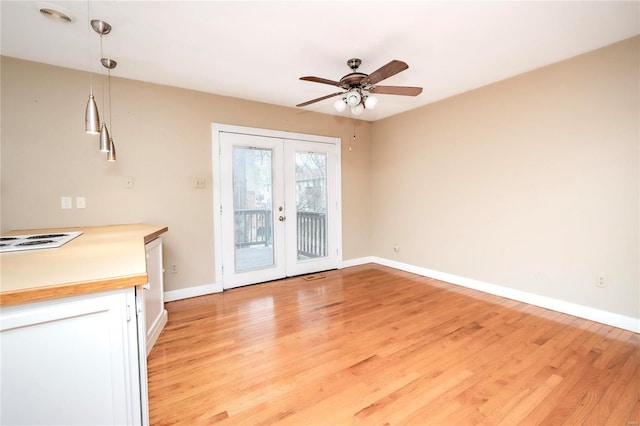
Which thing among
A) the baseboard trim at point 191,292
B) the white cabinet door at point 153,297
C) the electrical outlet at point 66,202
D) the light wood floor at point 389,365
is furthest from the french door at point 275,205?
the electrical outlet at point 66,202

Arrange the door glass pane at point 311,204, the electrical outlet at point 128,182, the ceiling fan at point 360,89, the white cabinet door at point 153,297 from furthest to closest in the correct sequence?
the door glass pane at point 311,204, the electrical outlet at point 128,182, the ceiling fan at point 360,89, the white cabinet door at point 153,297

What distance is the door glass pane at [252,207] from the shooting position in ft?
12.4

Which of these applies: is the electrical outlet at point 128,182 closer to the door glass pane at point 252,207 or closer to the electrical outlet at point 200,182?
the electrical outlet at point 200,182

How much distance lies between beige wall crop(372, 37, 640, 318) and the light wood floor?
1.65ft

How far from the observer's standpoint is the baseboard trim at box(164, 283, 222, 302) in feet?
10.9

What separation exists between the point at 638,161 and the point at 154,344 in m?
4.30

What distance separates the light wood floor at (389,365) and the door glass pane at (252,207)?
0.83m

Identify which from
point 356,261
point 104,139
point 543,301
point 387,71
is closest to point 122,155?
point 104,139

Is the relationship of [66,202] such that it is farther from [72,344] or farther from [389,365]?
[389,365]

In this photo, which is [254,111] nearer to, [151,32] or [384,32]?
[151,32]

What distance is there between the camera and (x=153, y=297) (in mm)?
2367

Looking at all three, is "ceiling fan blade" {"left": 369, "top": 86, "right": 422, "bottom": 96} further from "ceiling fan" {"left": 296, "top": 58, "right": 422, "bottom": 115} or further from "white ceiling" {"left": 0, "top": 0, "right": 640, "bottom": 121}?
"white ceiling" {"left": 0, "top": 0, "right": 640, "bottom": 121}

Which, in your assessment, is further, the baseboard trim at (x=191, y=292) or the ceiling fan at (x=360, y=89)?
the baseboard trim at (x=191, y=292)

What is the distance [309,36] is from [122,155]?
7.56 feet
